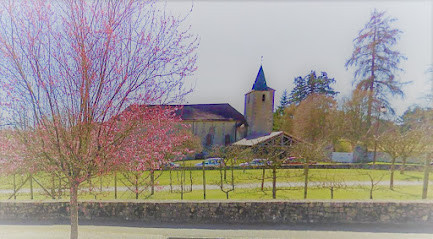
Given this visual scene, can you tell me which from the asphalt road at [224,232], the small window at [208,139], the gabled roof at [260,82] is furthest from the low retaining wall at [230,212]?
the gabled roof at [260,82]

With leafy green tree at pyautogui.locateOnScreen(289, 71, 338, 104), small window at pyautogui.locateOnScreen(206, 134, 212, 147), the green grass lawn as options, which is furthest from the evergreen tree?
the green grass lawn

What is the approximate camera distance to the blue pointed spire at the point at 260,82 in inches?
1430

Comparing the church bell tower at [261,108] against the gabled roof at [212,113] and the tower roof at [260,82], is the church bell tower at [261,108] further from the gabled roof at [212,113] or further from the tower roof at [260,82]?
the gabled roof at [212,113]

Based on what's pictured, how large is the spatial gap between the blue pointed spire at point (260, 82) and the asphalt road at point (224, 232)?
1218 inches

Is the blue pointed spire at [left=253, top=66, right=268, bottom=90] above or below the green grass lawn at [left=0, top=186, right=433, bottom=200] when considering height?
above

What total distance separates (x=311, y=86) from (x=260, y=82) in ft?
48.5

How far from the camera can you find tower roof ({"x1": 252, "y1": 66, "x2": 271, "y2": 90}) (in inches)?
1430

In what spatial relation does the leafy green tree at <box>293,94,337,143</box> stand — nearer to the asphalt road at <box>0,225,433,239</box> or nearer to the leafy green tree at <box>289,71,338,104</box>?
the leafy green tree at <box>289,71,338,104</box>

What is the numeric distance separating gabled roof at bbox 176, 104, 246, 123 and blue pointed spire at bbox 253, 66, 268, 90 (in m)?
5.60

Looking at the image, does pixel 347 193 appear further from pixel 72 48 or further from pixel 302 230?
pixel 72 48

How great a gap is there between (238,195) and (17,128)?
361 inches

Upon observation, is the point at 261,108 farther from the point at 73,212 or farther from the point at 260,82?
the point at 73,212

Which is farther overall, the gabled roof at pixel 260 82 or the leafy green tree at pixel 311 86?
the leafy green tree at pixel 311 86

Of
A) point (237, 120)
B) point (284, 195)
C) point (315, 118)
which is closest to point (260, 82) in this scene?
point (237, 120)
